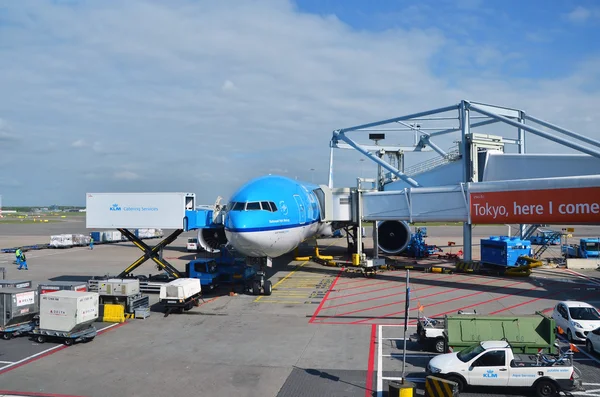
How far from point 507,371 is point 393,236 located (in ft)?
101

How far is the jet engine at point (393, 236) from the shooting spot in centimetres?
4359

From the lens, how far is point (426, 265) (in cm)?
4172

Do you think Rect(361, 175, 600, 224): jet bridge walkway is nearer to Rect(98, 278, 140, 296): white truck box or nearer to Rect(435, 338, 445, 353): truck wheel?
Rect(435, 338, 445, 353): truck wheel

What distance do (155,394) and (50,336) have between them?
26.4ft

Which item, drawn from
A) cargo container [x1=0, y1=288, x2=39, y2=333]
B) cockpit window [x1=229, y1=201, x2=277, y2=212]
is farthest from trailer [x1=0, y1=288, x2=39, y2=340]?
cockpit window [x1=229, y1=201, x2=277, y2=212]

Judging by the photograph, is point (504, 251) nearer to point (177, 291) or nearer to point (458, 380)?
point (177, 291)

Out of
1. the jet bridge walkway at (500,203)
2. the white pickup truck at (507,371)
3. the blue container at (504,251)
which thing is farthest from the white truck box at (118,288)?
the blue container at (504,251)

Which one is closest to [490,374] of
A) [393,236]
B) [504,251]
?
[504,251]

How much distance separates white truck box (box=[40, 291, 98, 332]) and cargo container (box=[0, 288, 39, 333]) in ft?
6.44

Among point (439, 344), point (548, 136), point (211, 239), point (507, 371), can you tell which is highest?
point (548, 136)

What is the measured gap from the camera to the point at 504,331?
1634 cm

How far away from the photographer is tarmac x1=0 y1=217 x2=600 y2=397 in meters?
14.9

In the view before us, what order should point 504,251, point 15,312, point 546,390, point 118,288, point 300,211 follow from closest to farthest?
point 546,390 < point 15,312 < point 118,288 < point 300,211 < point 504,251

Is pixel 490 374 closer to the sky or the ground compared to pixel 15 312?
closer to the ground
